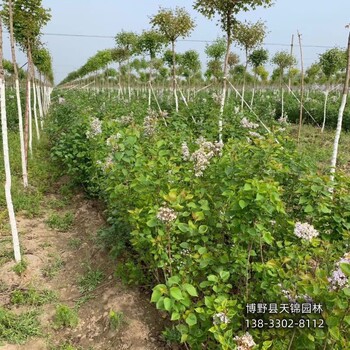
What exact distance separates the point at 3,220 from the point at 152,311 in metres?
3.41

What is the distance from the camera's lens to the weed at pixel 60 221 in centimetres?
561

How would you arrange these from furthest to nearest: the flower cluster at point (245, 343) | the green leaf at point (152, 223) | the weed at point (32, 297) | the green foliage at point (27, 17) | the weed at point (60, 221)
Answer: the green foliage at point (27, 17) → the weed at point (60, 221) → the weed at point (32, 297) → the green leaf at point (152, 223) → the flower cluster at point (245, 343)

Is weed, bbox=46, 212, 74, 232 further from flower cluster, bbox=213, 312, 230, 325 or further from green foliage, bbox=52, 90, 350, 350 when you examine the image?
Answer: flower cluster, bbox=213, 312, 230, 325

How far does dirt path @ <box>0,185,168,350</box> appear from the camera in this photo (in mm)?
3340

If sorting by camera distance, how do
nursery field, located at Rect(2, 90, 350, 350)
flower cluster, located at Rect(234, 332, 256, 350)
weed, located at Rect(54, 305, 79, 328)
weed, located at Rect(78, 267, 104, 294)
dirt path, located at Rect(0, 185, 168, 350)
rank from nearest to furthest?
flower cluster, located at Rect(234, 332, 256, 350), nursery field, located at Rect(2, 90, 350, 350), dirt path, located at Rect(0, 185, 168, 350), weed, located at Rect(54, 305, 79, 328), weed, located at Rect(78, 267, 104, 294)

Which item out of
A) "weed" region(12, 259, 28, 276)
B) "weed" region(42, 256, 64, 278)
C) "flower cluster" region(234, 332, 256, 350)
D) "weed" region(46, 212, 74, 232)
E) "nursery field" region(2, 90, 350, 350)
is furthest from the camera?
"weed" region(46, 212, 74, 232)

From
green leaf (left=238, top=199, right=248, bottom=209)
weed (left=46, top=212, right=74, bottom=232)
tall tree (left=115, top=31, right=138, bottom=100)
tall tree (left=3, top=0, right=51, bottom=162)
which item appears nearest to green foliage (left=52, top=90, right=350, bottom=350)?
green leaf (left=238, top=199, right=248, bottom=209)

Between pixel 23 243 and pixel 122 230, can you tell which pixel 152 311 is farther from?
pixel 23 243

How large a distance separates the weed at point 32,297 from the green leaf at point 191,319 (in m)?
2.13

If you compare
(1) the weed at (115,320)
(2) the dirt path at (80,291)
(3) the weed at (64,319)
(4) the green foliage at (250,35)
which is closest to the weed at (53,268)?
(2) the dirt path at (80,291)

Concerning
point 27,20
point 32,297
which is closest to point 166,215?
point 32,297

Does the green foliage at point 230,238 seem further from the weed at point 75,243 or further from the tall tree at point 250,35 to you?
the tall tree at point 250,35

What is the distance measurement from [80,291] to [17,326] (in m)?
0.76

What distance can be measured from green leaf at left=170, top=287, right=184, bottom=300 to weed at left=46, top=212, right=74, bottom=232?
3.67 m
